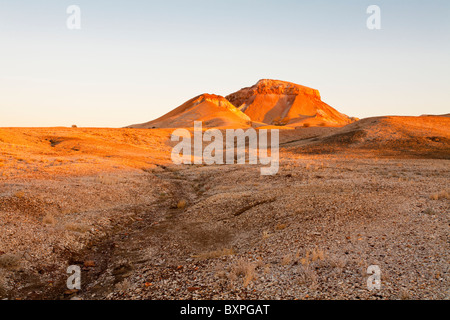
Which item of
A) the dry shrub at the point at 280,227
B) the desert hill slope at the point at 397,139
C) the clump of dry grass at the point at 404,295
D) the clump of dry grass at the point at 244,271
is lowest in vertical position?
the clump of dry grass at the point at 244,271

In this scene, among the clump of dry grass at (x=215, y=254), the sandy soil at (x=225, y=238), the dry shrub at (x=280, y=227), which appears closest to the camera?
the sandy soil at (x=225, y=238)

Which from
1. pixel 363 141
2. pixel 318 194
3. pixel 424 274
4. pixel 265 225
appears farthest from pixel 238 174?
pixel 363 141

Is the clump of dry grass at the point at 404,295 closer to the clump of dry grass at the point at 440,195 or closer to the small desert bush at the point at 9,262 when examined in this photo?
the clump of dry grass at the point at 440,195

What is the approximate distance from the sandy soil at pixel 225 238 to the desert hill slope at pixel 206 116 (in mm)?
100287

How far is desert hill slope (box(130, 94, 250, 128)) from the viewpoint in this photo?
127 m

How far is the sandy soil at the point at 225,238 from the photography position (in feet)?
27.3

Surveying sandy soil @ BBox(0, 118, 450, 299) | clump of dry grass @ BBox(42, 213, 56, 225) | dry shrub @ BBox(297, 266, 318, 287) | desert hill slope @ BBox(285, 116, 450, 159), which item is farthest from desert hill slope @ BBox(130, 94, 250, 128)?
dry shrub @ BBox(297, 266, 318, 287)

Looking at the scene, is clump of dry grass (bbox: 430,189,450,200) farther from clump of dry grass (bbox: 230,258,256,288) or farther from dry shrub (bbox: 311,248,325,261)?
clump of dry grass (bbox: 230,258,256,288)

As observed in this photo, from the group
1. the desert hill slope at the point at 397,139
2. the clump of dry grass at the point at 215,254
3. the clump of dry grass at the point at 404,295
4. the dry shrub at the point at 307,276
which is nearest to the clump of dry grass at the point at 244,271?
the dry shrub at the point at 307,276

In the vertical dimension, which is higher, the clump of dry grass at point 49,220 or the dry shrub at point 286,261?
the clump of dry grass at point 49,220

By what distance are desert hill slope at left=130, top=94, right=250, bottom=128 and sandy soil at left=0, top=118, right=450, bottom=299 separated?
100 meters

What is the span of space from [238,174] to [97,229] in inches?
607

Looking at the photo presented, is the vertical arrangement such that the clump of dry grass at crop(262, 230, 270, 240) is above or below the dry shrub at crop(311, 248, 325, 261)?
below
